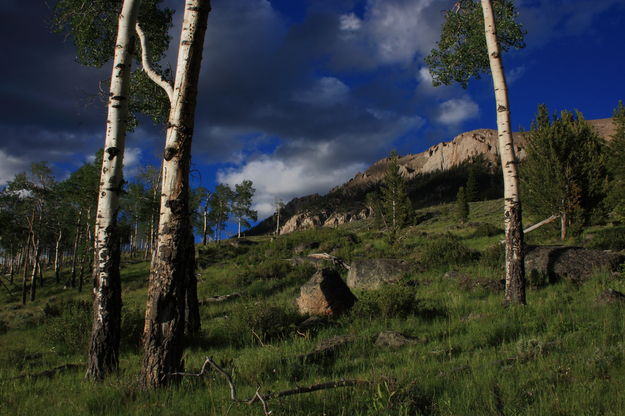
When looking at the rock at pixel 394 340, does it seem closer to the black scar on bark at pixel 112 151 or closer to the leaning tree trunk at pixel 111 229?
the leaning tree trunk at pixel 111 229

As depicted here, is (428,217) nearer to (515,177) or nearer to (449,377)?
(515,177)

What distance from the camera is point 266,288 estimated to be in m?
13.4

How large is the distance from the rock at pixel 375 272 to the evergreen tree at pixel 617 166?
40.8 ft

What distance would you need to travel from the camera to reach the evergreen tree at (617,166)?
57.2 ft

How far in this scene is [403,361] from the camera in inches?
167

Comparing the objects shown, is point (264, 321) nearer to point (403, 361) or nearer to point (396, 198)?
point (403, 361)

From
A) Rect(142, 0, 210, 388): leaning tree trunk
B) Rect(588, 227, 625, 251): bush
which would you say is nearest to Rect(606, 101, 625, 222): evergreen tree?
Rect(588, 227, 625, 251): bush

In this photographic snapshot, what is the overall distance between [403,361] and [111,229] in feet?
15.1

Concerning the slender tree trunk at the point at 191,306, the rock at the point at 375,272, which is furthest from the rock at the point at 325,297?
the rock at the point at 375,272

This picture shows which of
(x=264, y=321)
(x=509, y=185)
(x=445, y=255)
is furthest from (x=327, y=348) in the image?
(x=445, y=255)

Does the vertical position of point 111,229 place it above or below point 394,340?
above

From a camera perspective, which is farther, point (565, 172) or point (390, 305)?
point (565, 172)

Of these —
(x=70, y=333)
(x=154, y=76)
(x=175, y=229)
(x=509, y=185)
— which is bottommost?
(x=70, y=333)

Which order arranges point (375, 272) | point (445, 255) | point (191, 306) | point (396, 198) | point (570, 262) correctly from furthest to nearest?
point (396, 198) < point (445, 255) < point (375, 272) < point (570, 262) < point (191, 306)
